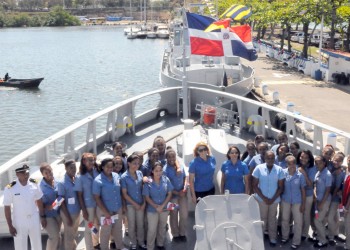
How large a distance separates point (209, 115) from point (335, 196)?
6192mm

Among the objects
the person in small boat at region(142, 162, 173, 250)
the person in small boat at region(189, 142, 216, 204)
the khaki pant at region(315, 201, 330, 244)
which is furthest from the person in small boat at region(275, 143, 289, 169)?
Answer: the person in small boat at region(142, 162, 173, 250)

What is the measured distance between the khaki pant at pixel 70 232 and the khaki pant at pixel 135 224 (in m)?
0.68

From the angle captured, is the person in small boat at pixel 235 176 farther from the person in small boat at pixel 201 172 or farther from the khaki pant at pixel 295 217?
the khaki pant at pixel 295 217

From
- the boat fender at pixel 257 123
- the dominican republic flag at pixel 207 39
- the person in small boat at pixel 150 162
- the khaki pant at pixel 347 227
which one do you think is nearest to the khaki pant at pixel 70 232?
the person in small boat at pixel 150 162

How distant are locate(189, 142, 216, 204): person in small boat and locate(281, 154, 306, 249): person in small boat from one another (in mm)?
996

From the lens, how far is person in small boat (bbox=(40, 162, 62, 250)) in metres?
5.71

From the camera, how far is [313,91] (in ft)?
79.8

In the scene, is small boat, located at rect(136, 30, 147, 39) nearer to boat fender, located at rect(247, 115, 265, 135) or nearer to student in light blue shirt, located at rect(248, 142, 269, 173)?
boat fender, located at rect(247, 115, 265, 135)

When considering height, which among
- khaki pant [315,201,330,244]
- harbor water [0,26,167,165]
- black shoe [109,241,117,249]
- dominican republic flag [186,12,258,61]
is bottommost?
harbor water [0,26,167,165]

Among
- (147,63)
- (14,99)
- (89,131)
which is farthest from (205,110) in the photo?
(147,63)

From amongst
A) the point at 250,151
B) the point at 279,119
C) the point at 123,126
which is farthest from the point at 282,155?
the point at 279,119

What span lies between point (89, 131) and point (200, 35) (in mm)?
4196

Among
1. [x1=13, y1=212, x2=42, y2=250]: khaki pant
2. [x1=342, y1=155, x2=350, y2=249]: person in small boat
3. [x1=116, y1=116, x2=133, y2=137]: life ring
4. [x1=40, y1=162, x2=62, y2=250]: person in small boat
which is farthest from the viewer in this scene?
[x1=116, y1=116, x2=133, y2=137]: life ring

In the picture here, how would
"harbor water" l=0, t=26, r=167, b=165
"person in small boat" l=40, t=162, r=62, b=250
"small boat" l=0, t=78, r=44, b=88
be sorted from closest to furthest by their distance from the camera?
"person in small boat" l=40, t=162, r=62, b=250 → "harbor water" l=0, t=26, r=167, b=165 → "small boat" l=0, t=78, r=44, b=88
